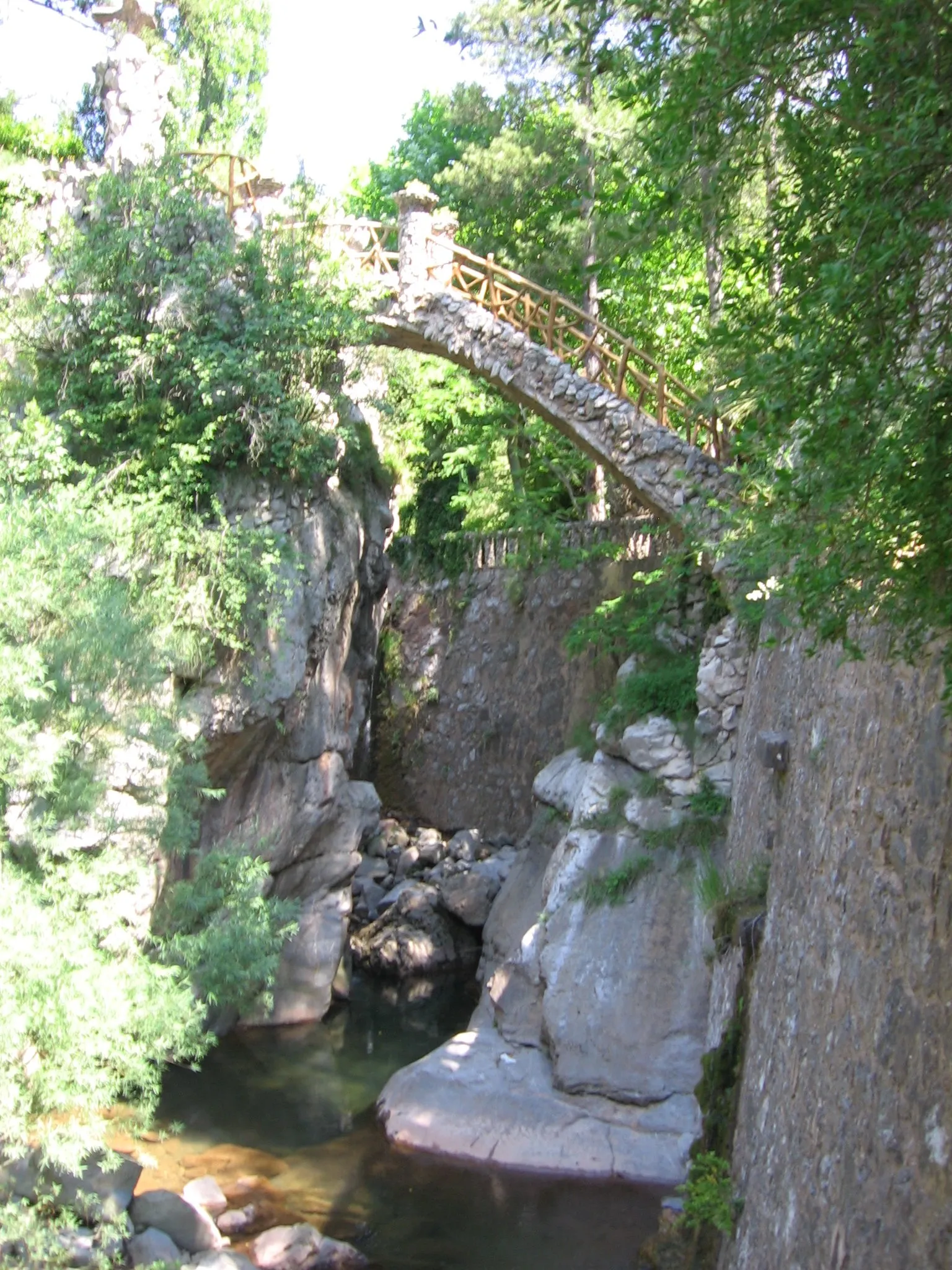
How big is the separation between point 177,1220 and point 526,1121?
3.17 metres

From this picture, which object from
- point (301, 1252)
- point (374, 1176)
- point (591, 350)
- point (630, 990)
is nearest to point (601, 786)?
point (630, 990)

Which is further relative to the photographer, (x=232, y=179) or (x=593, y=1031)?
(x=232, y=179)

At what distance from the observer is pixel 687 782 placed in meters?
12.4

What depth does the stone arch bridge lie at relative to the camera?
13.6 m

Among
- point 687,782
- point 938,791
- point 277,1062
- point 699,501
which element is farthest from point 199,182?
point 938,791

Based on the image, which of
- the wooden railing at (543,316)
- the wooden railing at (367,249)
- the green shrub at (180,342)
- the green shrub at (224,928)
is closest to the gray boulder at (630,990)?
the green shrub at (224,928)

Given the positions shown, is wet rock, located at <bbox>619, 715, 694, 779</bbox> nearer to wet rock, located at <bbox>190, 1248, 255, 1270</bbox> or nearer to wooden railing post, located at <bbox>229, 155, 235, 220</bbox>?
wet rock, located at <bbox>190, 1248, 255, 1270</bbox>

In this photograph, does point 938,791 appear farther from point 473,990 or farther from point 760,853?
point 473,990

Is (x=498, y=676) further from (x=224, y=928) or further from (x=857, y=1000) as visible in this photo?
(x=857, y=1000)

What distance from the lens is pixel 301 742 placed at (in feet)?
48.5

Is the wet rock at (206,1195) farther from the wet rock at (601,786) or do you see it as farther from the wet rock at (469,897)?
the wet rock at (469,897)

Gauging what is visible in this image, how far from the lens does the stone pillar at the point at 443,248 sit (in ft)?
52.3

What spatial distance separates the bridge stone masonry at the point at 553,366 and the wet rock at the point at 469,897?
18.6 ft

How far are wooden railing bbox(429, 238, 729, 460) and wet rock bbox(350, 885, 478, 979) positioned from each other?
731 centimetres
